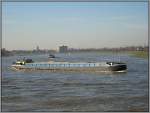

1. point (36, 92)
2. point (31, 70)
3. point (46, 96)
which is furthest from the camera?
point (31, 70)

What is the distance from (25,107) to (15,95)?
201cm

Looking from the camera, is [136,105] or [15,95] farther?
[15,95]

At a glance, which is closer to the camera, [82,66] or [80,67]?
[80,67]

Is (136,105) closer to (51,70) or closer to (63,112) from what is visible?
(63,112)

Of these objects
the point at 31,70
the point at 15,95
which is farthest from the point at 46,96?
the point at 31,70

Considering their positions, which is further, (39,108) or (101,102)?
(101,102)

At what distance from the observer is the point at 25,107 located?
6895mm

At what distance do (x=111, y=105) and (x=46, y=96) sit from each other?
223 cm

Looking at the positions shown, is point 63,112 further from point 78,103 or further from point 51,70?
point 51,70

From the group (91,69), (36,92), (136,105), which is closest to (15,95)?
(36,92)

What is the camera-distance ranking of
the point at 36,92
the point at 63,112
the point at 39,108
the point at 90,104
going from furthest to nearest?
the point at 36,92 → the point at 90,104 → the point at 39,108 → the point at 63,112

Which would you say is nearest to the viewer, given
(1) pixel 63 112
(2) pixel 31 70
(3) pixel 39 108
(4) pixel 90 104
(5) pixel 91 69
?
(1) pixel 63 112

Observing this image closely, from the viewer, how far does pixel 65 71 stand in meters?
17.1

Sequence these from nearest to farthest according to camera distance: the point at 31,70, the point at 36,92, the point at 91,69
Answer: the point at 36,92
the point at 91,69
the point at 31,70
